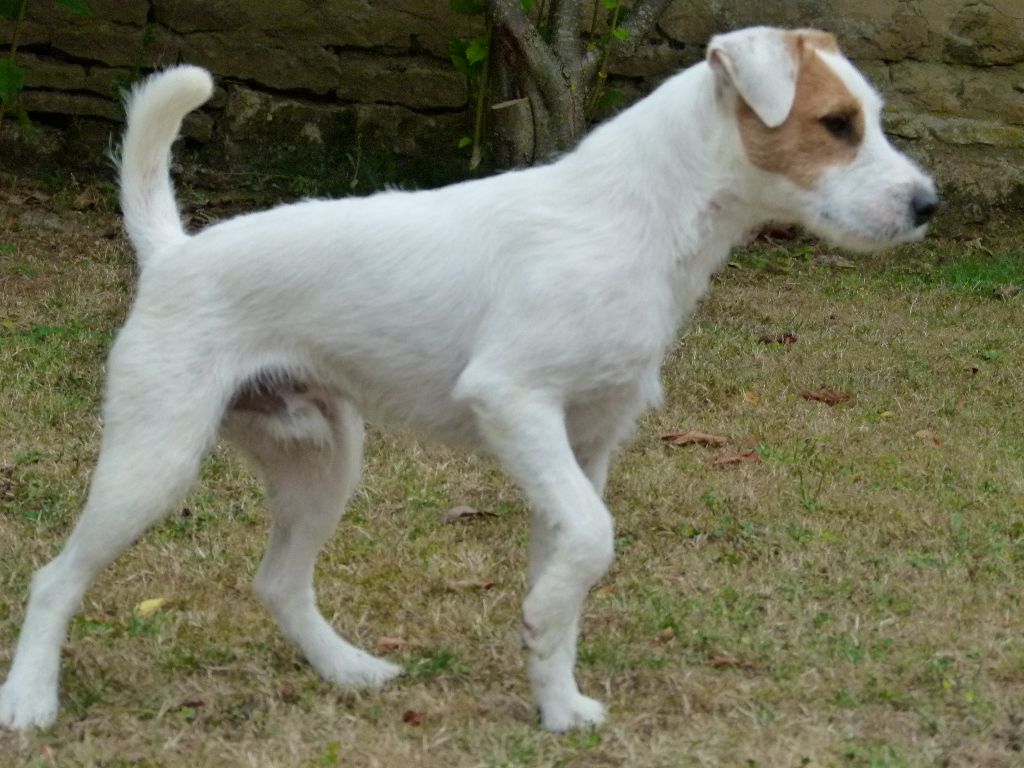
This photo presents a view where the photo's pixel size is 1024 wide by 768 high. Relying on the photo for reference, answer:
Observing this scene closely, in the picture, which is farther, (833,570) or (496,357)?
(833,570)

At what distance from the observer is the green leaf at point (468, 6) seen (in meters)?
9.23

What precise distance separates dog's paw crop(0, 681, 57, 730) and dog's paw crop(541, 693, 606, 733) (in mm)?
1131

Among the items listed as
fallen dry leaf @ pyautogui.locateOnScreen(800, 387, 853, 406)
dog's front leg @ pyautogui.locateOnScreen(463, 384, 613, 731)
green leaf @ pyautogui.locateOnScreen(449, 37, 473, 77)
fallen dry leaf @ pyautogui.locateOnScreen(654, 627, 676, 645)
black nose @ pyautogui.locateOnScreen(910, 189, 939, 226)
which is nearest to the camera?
dog's front leg @ pyautogui.locateOnScreen(463, 384, 613, 731)

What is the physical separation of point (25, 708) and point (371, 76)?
6.88 m

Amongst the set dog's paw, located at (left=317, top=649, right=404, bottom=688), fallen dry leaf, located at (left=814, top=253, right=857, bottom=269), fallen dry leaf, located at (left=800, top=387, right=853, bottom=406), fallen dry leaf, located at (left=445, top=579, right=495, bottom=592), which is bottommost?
fallen dry leaf, located at (left=814, top=253, right=857, bottom=269)

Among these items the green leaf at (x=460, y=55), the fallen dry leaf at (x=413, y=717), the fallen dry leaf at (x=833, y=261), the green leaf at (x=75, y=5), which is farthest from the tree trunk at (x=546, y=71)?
the fallen dry leaf at (x=413, y=717)

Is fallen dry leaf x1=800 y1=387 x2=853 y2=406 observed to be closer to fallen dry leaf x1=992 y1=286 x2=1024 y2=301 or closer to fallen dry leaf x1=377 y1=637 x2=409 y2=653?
fallen dry leaf x1=992 y1=286 x2=1024 y2=301

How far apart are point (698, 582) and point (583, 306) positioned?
150 centimetres

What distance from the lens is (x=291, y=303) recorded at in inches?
150

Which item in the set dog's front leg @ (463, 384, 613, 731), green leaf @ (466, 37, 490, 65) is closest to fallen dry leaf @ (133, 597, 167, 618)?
dog's front leg @ (463, 384, 613, 731)

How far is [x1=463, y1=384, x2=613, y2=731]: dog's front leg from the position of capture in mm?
3469

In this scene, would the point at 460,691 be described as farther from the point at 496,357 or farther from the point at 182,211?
the point at 182,211

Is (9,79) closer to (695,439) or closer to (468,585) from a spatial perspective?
(695,439)

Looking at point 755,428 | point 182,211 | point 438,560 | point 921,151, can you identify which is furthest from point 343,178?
point 438,560
